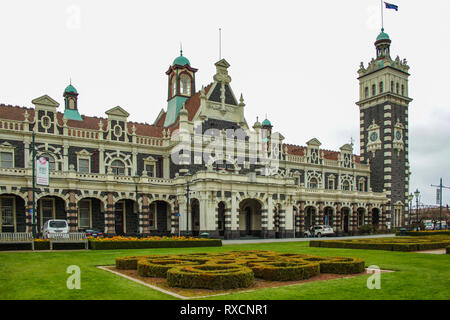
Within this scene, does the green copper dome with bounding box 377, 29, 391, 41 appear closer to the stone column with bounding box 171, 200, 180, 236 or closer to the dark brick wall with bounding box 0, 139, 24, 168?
the stone column with bounding box 171, 200, 180, 236

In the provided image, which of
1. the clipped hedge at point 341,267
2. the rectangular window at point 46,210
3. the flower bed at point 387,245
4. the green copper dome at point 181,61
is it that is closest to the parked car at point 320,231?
the flower bed at point 387,245

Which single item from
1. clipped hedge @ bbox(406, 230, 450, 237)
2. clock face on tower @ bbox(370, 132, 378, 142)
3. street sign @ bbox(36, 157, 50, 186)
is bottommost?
clipped hedge @ bbox(406, 230, 450, 237)

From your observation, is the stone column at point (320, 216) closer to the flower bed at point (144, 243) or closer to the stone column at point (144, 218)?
the stone column at point (144, 218)

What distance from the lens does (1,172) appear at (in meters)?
39.9

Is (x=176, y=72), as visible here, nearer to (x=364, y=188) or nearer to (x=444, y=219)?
(x=364, y=188)

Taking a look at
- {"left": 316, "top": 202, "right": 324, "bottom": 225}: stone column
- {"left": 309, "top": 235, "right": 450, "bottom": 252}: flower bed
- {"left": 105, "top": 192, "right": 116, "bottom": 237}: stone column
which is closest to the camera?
{"left": 309, "top": 235, "right": 450, "bottom": 252}: flower bed

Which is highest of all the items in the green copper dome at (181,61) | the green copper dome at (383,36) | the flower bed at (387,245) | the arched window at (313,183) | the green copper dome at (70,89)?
the green copper dome at (383,36)

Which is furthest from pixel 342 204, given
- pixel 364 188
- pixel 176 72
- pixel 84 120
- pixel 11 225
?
pixel 11 225

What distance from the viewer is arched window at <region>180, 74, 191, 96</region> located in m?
61.7

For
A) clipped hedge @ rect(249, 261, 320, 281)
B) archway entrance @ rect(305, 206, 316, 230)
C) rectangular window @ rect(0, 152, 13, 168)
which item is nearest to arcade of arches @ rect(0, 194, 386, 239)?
archway entrance @ rect(305, 206, 316, 230)

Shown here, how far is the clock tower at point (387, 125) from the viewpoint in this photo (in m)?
69.4

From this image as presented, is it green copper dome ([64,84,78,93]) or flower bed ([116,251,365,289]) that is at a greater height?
green copper dome ([64,84,78,93])

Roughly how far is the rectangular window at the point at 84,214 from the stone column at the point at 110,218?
113 inches

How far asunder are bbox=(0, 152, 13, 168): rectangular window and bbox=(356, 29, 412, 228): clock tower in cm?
5742
